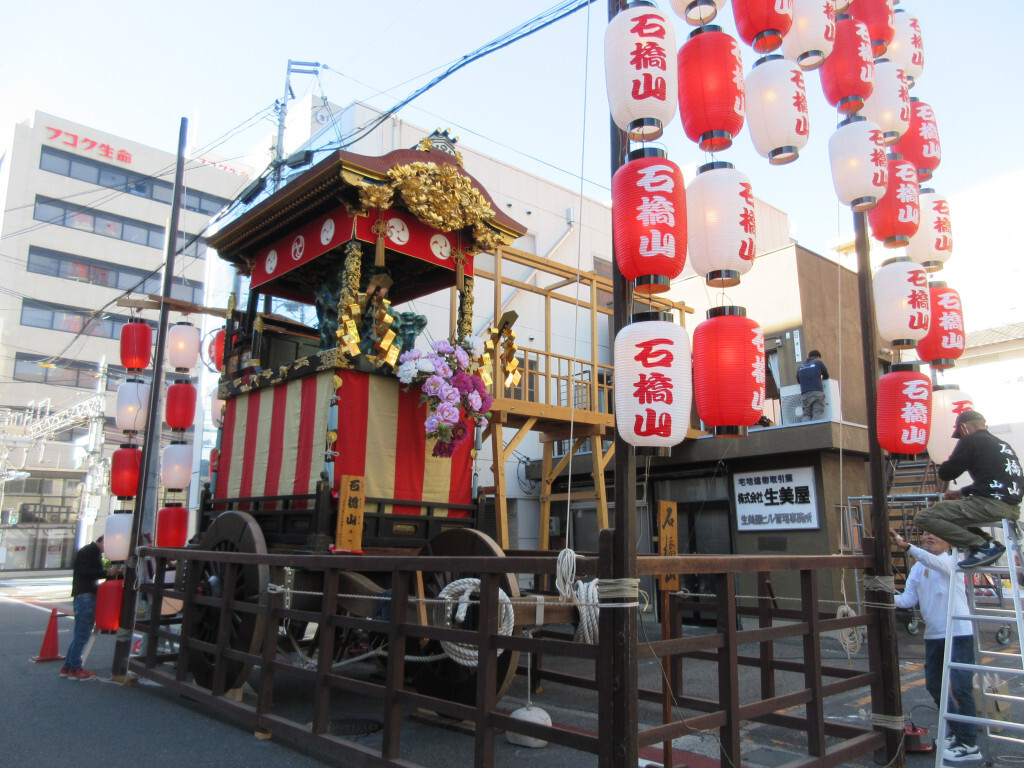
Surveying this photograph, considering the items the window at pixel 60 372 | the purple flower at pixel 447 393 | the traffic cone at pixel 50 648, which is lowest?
the traffic cone at pixel 50 648

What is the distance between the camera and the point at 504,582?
16.7ft

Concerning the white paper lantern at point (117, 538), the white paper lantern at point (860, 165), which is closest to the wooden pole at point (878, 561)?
the white paper lantern at point (860, 165)

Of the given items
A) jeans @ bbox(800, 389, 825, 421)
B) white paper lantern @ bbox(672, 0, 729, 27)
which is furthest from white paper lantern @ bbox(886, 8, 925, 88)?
jeans @ bbox(800, 389, 825, 421)

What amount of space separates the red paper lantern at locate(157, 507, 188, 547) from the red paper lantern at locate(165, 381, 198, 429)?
144 centimetres

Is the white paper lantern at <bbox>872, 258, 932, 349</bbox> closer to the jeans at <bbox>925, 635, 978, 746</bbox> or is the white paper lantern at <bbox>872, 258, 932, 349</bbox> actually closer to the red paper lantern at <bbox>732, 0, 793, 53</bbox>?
the red paper lantern at <bbox>732, 0, 793, 53</bbox>

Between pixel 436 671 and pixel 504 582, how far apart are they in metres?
1.86

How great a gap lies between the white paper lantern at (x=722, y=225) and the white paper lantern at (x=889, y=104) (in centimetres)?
267

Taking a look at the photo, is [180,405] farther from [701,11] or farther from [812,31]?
[812,31]

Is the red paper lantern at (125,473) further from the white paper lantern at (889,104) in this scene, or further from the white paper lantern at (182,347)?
the white paper lantern at (889,104)

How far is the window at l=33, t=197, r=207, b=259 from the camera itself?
36.9m

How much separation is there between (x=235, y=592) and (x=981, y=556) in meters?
6.64

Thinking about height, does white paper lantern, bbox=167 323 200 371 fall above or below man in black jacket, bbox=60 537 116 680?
above

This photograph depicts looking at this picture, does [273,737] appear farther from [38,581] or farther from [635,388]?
[38,581]

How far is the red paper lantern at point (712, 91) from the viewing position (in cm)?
552
